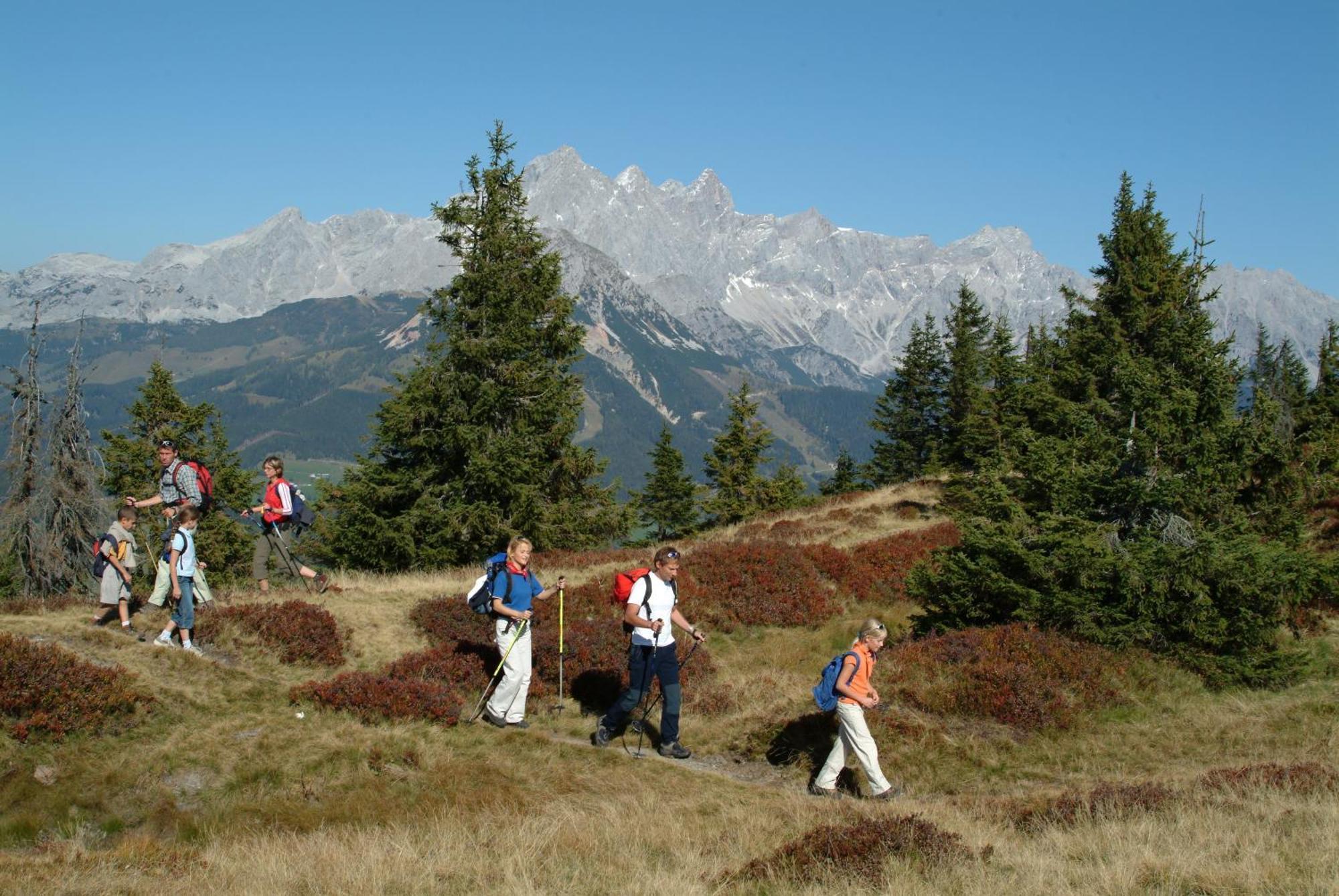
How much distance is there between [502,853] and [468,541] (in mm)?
21589

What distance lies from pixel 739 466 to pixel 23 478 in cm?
3839

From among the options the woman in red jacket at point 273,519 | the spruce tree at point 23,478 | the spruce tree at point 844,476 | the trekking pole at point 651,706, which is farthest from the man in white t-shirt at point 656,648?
the spruce tree at point 844,476

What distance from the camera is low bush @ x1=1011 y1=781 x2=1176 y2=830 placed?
910 cm

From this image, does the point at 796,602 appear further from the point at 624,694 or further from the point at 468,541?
the point at 468,541

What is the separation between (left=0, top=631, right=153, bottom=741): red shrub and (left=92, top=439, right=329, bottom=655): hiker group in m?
1.86

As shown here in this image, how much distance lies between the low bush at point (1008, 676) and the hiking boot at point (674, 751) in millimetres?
3377

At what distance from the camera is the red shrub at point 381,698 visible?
12.4 meters

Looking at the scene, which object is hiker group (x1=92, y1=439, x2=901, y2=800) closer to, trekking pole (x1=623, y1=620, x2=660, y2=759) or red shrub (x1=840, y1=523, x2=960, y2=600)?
trekking pole (x1=623, y1=620, x2=660, y2=759)

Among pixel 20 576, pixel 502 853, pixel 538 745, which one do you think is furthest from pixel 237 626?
pixel 20 576

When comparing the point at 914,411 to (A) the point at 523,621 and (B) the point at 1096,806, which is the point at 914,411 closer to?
(A) the point at 523,621

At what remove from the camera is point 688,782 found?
37.5 feet

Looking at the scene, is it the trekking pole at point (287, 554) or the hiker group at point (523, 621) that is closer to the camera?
the hiker group at point (523, 621)

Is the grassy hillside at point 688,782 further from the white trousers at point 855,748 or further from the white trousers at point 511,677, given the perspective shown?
the white trousers at point 511,677

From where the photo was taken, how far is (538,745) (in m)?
12.3
